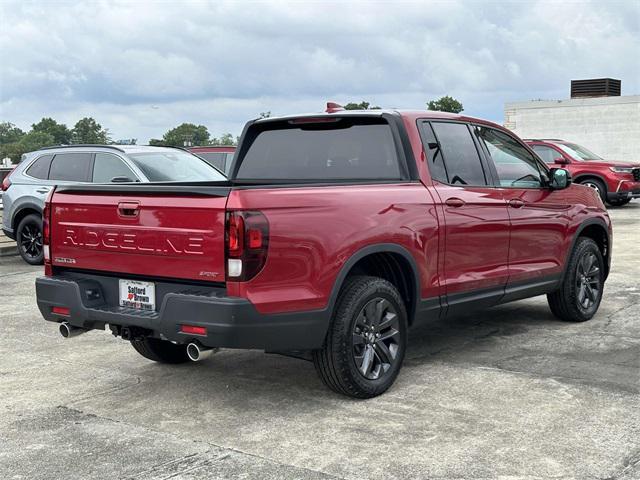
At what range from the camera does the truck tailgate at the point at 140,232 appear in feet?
15.4

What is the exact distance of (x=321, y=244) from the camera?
496cm

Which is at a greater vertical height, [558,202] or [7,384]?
[558,202]

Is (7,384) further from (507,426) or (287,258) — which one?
(507,426)

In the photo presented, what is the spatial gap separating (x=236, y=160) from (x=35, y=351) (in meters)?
2.30

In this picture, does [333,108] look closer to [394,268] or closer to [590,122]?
[394,268]

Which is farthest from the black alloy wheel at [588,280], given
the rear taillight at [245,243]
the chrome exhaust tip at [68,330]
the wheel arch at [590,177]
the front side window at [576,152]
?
the front side window at [576,152]

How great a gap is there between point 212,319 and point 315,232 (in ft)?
2.60

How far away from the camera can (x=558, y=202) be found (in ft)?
24.1

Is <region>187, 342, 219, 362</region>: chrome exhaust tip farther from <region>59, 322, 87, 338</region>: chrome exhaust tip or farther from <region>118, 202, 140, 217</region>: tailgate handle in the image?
<region>59, 322, 87, 338</region>: chrome exhaust tip

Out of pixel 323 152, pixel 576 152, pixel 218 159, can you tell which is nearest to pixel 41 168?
pixel 218 159

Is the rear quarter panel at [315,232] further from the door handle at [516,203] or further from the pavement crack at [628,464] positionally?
the pavement crack at [628,464]

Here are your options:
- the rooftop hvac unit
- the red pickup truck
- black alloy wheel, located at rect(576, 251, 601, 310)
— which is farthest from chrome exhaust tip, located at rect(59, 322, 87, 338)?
the rooftop hvac unit

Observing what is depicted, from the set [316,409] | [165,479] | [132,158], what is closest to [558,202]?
[316,409]

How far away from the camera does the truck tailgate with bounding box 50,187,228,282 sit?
15.4 feet
